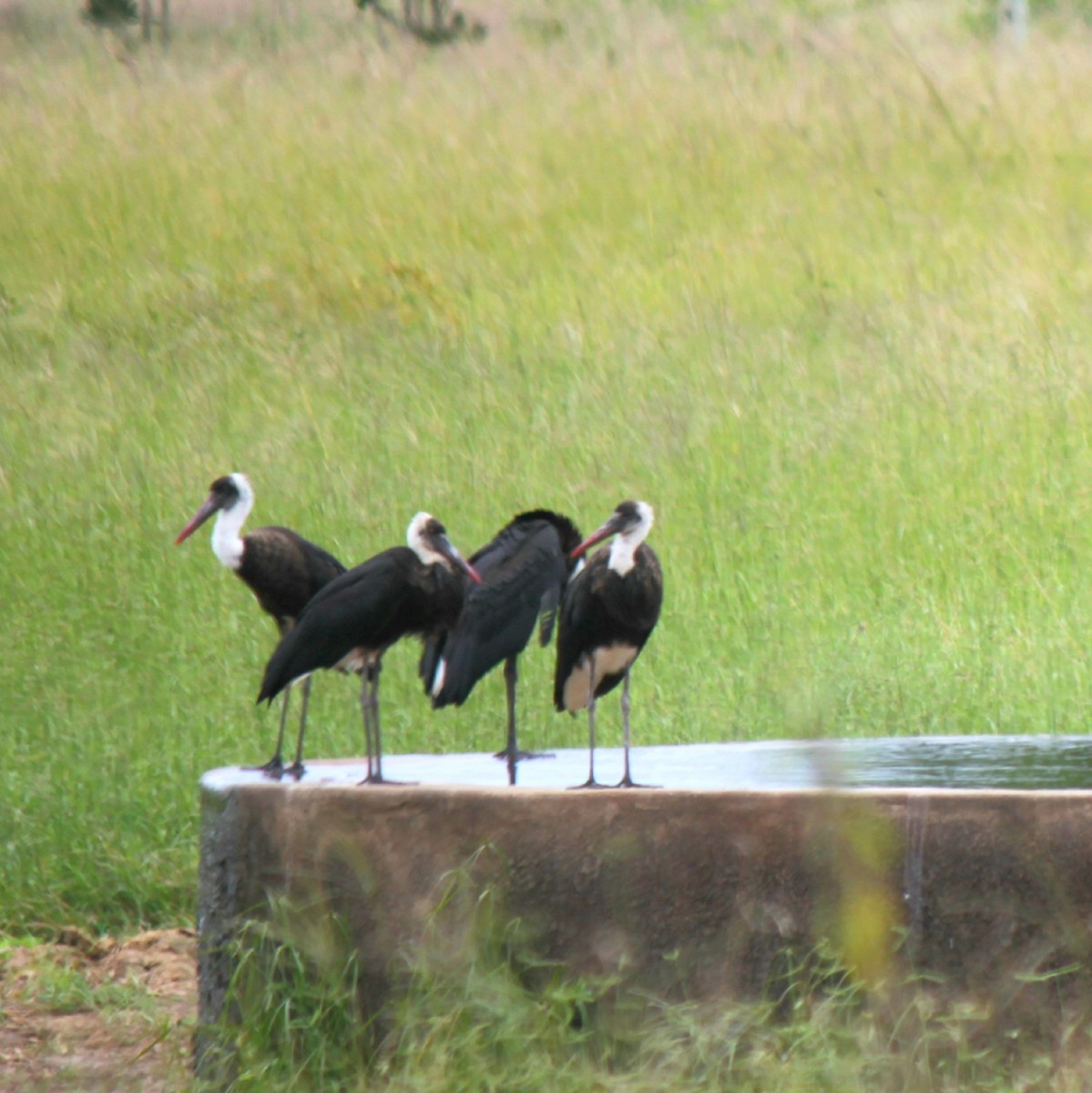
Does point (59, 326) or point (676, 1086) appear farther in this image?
point (59, 326)

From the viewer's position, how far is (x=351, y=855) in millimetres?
2881

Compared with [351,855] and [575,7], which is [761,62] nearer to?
[575,7]

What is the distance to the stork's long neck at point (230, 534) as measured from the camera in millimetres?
3672

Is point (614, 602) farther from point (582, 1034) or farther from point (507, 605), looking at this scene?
point (582, 1034)

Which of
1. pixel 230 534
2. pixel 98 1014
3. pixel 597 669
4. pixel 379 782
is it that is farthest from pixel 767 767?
pixel 98 1014

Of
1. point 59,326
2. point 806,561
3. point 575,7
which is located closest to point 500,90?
point 575,7

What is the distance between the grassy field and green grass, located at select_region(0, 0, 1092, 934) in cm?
2

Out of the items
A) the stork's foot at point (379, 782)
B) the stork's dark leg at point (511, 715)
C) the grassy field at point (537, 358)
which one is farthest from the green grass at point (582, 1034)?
the grassy field at point (537, 358)

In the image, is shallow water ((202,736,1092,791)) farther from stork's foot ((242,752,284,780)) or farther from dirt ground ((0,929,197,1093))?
dirt ground ((0,929,197,1093))

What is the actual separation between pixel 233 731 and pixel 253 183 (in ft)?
12.7

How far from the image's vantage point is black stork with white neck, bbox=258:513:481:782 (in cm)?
308

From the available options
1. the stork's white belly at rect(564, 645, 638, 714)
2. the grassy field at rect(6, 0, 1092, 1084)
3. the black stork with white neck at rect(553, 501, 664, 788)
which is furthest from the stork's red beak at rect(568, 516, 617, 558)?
the grassy field at rect(6, 0, 1092, 1084)

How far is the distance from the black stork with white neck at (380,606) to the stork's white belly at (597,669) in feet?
0.96

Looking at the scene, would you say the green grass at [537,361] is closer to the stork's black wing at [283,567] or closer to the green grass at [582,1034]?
the stork's black wing at [283,567]
